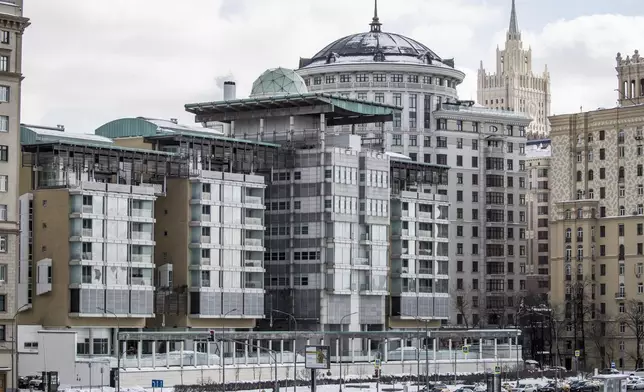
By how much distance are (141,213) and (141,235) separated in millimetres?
2439

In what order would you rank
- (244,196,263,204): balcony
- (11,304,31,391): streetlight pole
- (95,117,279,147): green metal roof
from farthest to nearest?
(95,117,279,147): green metal roof
(244,196,263,204): balcony
(11,304,31,391): streetlight pole

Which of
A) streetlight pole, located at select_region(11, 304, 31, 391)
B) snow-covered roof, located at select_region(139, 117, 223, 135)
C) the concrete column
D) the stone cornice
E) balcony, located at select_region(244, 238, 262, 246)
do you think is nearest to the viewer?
the stone cornice

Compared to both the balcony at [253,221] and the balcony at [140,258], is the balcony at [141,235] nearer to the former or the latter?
the balcony at [140,258]

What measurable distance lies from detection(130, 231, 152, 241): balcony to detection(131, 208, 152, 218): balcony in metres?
1.89

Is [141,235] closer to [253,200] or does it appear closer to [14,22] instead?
[253,200]

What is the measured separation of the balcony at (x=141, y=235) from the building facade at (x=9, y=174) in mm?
23922

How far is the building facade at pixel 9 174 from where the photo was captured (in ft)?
497

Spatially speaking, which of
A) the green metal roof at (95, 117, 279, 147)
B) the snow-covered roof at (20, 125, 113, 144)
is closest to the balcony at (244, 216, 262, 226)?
the green metal roof at (95, 117, 279, 147)

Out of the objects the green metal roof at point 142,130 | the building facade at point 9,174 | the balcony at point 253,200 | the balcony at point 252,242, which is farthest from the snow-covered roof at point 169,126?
the building facade at point 9,174

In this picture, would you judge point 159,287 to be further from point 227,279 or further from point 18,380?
point 18,380

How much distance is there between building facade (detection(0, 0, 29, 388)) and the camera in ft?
497

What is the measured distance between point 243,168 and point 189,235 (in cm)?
1512

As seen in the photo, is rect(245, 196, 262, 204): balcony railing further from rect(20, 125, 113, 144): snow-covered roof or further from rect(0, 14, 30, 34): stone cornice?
rect(0, 14, 30, 34): stone cornice

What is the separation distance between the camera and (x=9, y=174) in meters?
153
